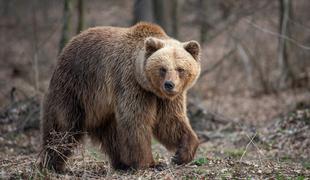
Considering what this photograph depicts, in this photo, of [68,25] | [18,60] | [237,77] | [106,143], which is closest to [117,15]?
[18,60]

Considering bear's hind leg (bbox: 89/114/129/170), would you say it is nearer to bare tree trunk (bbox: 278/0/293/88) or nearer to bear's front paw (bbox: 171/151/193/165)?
bear's front paw (bbox: 171/151/193/165)

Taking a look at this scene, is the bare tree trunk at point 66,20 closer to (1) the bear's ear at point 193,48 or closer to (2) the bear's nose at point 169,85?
(1) the bear's ear at point 193,48

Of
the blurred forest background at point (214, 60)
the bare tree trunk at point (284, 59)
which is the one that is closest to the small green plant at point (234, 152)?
the blurred forest background at point (214, 60)

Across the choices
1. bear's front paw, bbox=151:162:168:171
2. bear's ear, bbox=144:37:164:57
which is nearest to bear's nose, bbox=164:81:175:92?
bear's ear, bbox=144:37:164:57

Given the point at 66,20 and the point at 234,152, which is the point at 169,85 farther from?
the point at 66,20

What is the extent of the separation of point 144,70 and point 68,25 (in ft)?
16.4

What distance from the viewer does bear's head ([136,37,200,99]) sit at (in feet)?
23.5

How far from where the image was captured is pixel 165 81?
23.1ft

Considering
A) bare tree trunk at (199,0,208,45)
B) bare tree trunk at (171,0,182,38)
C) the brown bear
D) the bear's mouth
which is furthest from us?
bare tree trunk at (199,0,208,45)

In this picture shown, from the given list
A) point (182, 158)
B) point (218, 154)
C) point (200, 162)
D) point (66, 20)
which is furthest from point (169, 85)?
point (66, 20)

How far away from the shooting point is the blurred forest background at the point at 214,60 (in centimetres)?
1234

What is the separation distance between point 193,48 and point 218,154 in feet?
11.3

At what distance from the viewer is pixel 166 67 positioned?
718 centimetres

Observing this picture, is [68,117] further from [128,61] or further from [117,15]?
[117,15]
